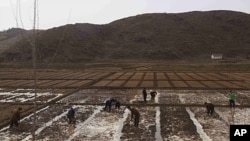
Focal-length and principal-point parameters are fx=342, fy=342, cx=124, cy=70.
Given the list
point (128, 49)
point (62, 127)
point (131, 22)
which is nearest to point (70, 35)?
point (128, 49)

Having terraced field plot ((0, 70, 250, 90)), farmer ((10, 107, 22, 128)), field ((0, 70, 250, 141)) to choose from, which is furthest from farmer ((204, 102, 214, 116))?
terraced field plot ((0, 70, 250, 90))

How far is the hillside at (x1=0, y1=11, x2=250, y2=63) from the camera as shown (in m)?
119

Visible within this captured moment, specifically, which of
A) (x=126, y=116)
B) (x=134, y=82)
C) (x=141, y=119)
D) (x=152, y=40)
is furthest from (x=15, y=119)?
(x=152, y=40)

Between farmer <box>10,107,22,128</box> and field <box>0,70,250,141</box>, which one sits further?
farmer <box>10,107,22,128</box>

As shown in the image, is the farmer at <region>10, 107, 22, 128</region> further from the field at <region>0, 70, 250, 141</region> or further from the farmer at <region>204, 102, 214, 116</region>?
the farmer at <region>204, 102, 214, 116</region>

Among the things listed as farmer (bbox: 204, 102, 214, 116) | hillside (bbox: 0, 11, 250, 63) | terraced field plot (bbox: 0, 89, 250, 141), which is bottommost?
terraced field plot (bbox: 0, 89, 250, 141)

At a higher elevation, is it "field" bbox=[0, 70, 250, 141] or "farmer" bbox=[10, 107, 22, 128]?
"farmer" bbox=[10, 107, 22, 128]

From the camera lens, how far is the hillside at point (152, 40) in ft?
390

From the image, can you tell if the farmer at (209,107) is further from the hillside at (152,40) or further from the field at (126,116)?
the hillside at (152,40)

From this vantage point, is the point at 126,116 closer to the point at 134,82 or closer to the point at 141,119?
the point at 141,119

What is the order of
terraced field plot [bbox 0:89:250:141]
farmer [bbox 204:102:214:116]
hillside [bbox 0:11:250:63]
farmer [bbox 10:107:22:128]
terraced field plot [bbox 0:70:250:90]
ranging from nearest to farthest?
terraced field plot [bbox 0:89:250:141] → farmer [bbox 10:107:22:128] → farmer [bbox 204:102:214:116] → terraced field plot [bbox 0:70:250:90] → hillside [bbox 0:11:250:63]

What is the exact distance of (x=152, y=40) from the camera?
464ft

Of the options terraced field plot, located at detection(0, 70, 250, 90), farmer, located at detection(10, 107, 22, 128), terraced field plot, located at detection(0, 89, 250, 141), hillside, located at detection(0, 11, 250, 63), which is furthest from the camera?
hillside, located at detection(0, 11, 250, 63)

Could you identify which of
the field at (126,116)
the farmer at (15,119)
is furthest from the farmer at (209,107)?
the farmer at (15,119)
